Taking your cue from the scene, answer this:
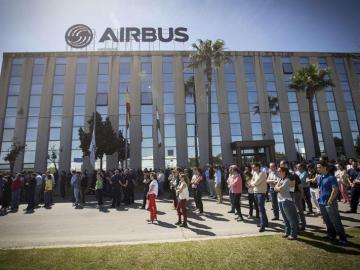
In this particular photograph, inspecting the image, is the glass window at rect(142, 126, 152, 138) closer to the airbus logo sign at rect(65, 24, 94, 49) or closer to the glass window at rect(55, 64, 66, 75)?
the glass window at rect(55, 64, 66, 75)

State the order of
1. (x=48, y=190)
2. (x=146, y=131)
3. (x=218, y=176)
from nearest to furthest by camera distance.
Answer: (x=218, y=176) → (x=48, y=190) → (x=146, y=131)

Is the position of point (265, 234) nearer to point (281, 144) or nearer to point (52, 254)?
point (52, 254)

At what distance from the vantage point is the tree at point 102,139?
25047mm

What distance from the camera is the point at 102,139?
2505 cm

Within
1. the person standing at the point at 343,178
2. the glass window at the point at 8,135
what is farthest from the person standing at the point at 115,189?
the glass window at the point at 8,135

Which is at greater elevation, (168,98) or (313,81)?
(168,98)

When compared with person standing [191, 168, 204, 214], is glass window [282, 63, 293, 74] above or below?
above

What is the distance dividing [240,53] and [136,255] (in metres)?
31.8

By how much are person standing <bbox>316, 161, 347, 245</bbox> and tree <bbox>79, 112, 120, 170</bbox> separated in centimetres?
2260

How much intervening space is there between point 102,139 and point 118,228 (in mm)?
18579

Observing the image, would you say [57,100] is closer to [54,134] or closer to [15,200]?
[54,134]

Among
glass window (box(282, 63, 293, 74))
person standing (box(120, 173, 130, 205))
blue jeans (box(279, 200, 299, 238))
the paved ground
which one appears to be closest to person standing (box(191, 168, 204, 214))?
the paved ground

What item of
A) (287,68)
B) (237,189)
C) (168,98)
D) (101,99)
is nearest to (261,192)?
(237,189)

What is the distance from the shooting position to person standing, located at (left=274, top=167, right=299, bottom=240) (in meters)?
5.77
